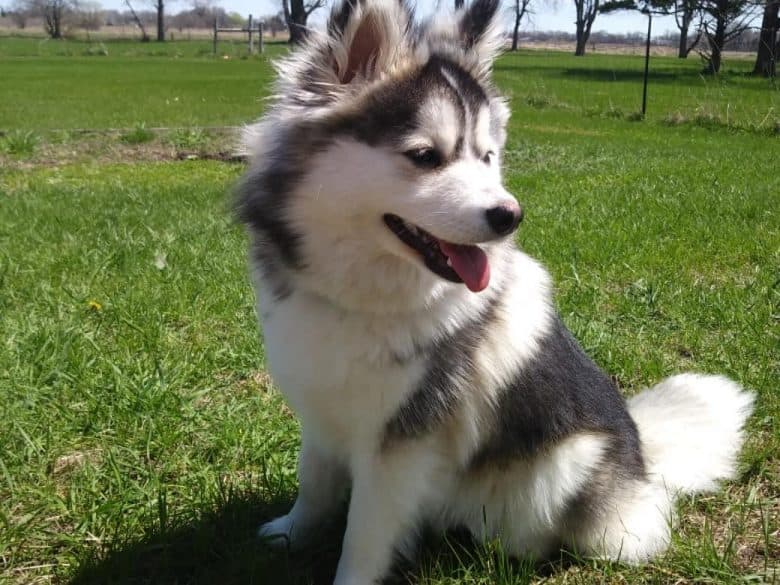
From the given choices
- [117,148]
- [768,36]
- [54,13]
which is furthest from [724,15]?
[54,13]

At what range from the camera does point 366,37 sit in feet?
6.81

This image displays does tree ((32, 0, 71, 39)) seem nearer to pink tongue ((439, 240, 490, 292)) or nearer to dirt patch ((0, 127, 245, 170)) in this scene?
dirt patch ((0, 127, 245, 170))

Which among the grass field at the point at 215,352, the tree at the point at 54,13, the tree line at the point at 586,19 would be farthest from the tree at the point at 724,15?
the tree at the point at 54,13

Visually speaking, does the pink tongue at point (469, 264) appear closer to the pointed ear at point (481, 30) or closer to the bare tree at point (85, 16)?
the pointed ear at point (481, 30)

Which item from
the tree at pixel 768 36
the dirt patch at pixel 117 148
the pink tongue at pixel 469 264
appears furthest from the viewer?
the tree at pixel 768 36

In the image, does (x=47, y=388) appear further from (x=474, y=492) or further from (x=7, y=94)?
(x=7, y=94)

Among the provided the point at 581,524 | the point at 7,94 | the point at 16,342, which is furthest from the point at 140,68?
the point at 581,524

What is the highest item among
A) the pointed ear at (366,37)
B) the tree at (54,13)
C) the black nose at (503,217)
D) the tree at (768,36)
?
the tree at (54,13)

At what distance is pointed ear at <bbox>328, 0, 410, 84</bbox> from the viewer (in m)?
1.99

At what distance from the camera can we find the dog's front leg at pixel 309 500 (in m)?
2.42

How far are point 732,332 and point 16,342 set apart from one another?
3.82m

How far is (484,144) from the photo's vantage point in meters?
2.10

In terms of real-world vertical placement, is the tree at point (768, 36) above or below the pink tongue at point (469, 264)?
above

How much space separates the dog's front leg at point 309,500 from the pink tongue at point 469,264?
0.87m
